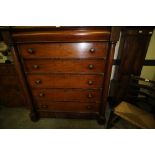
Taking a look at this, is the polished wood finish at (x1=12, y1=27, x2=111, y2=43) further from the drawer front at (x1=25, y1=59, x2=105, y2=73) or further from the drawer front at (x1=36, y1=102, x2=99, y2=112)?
the drawer front at (x1=36, y1=102, x2=99, y2=112)

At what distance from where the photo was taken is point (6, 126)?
1.78 m

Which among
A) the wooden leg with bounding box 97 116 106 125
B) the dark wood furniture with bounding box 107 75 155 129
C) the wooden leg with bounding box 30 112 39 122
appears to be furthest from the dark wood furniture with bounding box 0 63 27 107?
the dark wood furniture with bounding box 107 75 155 129

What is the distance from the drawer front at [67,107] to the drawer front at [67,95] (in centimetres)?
8

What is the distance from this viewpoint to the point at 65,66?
4.24 ft

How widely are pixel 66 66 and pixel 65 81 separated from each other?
0.21 m

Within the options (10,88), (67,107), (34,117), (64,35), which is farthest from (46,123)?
(64,35)

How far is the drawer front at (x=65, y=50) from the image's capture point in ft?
3.80

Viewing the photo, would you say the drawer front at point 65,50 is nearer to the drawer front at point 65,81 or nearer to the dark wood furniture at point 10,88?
the drawer front at point 65,81

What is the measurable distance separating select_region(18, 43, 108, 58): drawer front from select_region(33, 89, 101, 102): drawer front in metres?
0.48

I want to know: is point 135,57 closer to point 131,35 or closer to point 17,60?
point 131,35
